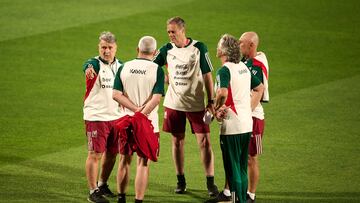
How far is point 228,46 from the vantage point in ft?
30.5

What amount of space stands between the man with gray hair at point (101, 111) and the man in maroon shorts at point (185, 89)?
67cm

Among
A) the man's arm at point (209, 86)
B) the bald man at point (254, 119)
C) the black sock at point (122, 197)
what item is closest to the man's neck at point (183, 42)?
the man's arm at point (209, 86)

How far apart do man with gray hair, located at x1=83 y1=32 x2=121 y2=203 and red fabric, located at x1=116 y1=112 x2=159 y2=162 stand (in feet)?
2.34

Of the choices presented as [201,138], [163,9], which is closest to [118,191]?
[201,138]

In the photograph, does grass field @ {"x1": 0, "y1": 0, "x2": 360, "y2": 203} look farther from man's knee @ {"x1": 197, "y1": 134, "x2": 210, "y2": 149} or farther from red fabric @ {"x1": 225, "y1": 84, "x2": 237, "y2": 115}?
red fabric @ {"x1": 225, "y1": 84, "x2": 237, "y2": 115}

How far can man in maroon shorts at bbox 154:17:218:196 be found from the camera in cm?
1034

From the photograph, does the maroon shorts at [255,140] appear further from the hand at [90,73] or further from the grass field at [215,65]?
the hand at [90,73]

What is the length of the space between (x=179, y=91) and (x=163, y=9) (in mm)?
10712

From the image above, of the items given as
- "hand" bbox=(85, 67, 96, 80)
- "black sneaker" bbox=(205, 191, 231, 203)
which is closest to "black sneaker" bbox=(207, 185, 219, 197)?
"black sneaker" bbox=(205, 191, 231, 203)

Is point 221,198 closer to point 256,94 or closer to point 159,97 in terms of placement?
point 256,94

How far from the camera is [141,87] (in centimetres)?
952

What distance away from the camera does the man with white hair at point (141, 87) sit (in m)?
9.46

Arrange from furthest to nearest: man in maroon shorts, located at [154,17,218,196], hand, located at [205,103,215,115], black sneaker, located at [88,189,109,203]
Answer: man in maroon shorts, located at [154,17,218,196], hand, located at [205,103,215,115], black sneaker, located at [88,189,109,203]

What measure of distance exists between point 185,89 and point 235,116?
1300mm
